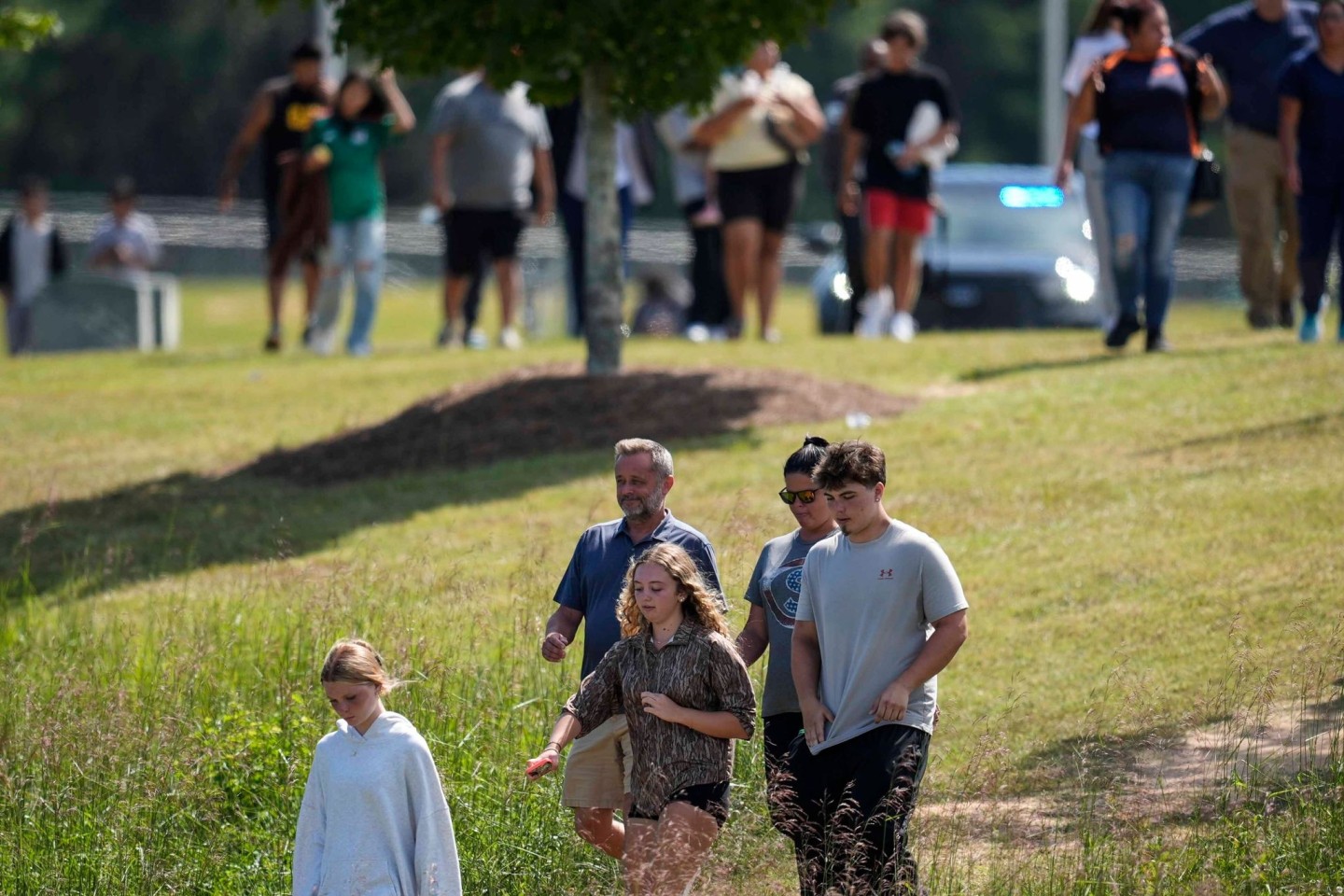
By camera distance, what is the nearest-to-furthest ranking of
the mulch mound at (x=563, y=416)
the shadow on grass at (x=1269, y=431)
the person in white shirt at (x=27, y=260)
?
the shadow on grass at (x=1269, y=431), the mulch mound at (x=563, y=416), the person in white shirt at (x=27, y=260)

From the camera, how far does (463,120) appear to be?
17422 millimetres

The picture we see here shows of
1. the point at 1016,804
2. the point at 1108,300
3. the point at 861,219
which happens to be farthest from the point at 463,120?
the point at 1016,804

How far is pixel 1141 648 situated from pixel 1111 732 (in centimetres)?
112

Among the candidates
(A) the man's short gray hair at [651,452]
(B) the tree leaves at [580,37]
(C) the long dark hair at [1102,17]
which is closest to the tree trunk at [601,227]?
(B) the tree leaves at [580,37]

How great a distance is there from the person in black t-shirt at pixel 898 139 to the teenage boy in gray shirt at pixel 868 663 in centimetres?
1000

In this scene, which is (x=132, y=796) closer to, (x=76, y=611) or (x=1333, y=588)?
(x=76, y=611)

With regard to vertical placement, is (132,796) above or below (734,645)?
below

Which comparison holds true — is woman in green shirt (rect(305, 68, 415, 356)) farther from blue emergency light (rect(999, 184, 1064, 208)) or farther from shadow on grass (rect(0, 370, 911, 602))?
blue emergency light (rect(999, 184, 1064, 208))

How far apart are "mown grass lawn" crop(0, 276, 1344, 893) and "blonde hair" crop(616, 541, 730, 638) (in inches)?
34.8

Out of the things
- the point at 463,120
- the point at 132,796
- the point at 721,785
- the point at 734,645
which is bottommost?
the point at 132,796

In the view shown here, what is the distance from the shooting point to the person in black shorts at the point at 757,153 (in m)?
16.7

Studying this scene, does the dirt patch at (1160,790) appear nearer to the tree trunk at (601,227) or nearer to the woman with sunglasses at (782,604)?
the woman with sunglasses at (782,604)

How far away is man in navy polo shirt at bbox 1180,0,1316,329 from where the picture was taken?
1562 centimetres

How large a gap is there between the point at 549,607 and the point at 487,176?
29.9 feet
